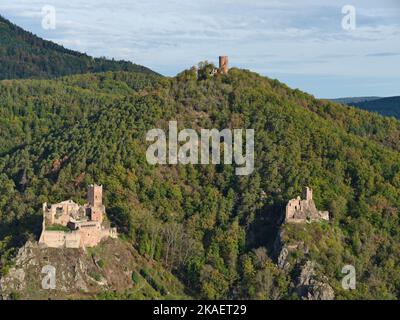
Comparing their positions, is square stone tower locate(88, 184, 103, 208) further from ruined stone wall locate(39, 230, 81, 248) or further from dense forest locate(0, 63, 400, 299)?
ruined stone wall locate(39, 230, 81, 248)

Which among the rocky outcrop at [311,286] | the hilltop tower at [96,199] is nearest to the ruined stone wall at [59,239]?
the hilltop tower at [96,199]

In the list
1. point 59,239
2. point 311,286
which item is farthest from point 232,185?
point 59,239

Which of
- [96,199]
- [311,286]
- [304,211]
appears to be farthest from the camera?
[304,211]

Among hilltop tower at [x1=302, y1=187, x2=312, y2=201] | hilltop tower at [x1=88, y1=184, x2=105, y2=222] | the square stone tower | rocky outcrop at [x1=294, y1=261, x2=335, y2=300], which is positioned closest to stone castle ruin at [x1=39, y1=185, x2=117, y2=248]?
hilltop tower at [x1=88, y1=184, x2=105, y2=222]

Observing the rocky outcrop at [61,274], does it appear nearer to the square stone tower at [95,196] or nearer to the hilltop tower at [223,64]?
the square stone tower at [95,196]

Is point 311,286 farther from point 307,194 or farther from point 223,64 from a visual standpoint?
point 223,64
